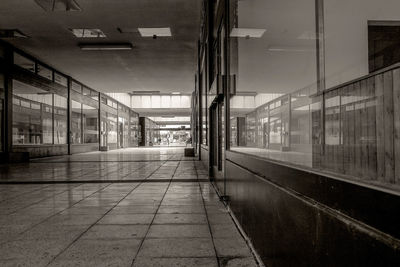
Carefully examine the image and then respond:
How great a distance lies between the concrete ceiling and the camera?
375 inches

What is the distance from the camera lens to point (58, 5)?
9250 mm

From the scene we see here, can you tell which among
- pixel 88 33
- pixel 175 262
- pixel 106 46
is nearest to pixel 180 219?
pixel 175 262

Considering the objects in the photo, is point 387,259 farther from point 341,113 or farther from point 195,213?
point 195,213

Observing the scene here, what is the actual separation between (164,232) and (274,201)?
1.50 meters

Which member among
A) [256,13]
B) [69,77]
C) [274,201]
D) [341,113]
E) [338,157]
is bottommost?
[274,201]

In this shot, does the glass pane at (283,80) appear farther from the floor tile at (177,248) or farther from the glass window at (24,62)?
the glass window at (24,62)

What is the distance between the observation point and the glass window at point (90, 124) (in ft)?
69.2

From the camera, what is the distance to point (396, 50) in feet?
3.13

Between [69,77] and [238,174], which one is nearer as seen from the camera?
[238,174]

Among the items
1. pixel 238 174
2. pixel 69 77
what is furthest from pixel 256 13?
pixel 69 77

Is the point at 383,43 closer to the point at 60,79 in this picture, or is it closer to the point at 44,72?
the point at 44,72

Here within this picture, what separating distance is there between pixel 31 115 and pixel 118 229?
12476mm

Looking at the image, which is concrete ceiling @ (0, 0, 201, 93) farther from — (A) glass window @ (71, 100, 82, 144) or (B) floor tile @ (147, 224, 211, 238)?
(B) floor tile @ (147, 224, 211, 238)

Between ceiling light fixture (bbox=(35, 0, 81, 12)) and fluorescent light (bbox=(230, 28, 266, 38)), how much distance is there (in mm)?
6982
